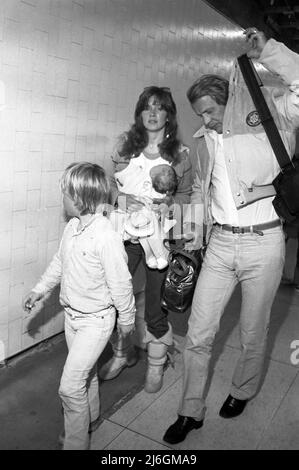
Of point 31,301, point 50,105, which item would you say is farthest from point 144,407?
point 50,105

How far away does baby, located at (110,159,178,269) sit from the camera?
2576 millimetres

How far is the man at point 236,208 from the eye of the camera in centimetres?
215

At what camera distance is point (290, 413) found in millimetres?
2650

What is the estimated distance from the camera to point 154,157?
2.62m

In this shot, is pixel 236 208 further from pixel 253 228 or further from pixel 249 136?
pixel 249 136

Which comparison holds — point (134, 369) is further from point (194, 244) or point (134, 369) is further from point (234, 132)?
point (234, 132)

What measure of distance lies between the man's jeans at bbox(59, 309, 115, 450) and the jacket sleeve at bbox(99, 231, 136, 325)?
10cm

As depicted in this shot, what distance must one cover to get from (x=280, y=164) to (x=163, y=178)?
69 centimetres

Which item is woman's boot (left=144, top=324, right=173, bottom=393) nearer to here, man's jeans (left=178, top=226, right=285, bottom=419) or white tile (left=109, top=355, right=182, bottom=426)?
white tile (left=109, top=355, right=182, bottom=426)

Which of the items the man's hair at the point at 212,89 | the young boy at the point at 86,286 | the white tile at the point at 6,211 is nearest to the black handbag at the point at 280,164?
the man's hair at the point at 212,89

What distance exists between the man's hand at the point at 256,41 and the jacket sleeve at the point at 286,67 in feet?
0.13

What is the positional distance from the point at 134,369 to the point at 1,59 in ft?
6.71

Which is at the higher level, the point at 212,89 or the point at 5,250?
the point at 212,89

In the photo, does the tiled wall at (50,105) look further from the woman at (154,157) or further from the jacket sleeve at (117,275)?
the jacket sleeve at (117,275)
